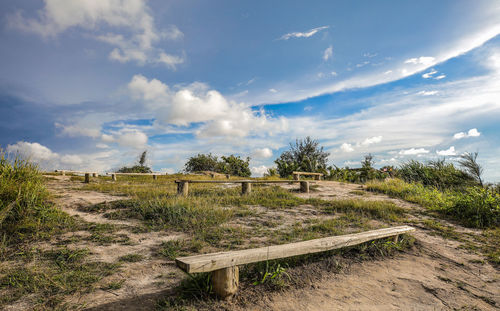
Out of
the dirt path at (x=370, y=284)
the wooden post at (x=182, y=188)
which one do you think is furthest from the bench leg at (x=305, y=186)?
the dirt path at (x=370, y=284)

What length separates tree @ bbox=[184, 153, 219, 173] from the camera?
26.3 metres

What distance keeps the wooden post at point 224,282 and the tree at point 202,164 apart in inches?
940

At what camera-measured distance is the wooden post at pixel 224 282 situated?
2.50 m

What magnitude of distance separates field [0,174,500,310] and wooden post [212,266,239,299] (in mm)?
84

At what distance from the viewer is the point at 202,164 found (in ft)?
86.7

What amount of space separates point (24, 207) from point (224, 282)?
460cm

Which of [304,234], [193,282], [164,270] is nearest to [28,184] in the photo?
[164,270]

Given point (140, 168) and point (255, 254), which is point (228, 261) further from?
point (140, 168)

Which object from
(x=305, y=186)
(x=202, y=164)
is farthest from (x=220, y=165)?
(x=305, y=186)

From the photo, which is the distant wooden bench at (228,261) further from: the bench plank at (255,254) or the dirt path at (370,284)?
the dirt path at (370,284)

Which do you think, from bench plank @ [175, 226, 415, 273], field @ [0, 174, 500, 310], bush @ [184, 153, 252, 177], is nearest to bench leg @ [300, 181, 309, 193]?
field @ [0, 174, 500, 310]

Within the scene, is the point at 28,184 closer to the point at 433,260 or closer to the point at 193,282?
the point at 193,282

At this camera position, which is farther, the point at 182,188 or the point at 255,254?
the point at 182,188

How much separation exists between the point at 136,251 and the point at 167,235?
0.73m
